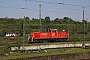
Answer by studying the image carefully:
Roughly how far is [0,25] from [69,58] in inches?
2221

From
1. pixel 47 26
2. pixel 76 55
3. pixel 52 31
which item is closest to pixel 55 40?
pixel 52 31

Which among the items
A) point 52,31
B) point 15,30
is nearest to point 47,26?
point 15,30

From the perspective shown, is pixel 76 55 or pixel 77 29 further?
pixel 77 29

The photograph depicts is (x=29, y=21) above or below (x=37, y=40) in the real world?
above

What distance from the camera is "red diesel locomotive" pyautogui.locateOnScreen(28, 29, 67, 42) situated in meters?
47.0

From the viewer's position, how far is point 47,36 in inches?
1902

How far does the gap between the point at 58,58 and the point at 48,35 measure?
28.2 m

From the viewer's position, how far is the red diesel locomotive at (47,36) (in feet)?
154

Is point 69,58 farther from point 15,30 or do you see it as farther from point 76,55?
point 15,30

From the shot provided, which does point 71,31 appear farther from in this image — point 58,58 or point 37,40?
point 58,58

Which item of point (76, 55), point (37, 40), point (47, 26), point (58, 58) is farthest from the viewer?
point (47, 26)

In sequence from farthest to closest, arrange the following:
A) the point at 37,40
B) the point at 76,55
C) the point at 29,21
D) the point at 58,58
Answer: the point at 29,21 < the point at 37,40 < the point at 76,55 < the point at 58,58

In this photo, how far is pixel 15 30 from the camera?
237 feet

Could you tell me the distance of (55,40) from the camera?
4962 cm
